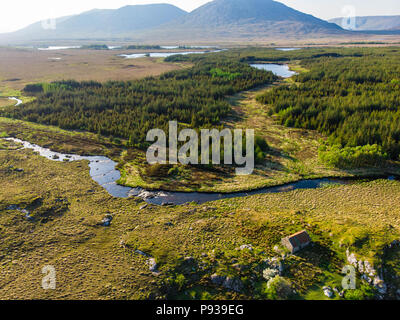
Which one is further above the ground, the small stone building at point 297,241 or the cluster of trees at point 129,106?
the cluster of trees at point 129,106

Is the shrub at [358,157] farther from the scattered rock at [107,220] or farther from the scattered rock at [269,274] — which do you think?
the scattered rock at [107,220]

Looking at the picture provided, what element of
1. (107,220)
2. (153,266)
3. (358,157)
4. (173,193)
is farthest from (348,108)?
(107,220)

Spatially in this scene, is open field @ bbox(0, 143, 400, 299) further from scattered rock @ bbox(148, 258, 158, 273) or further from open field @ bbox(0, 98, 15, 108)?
open field @ bbox(0, 98, 15, 108)

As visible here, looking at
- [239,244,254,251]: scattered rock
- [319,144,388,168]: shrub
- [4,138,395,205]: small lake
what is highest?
[319,144,388,168]: shrub

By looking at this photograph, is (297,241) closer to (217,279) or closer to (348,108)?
(217,279)

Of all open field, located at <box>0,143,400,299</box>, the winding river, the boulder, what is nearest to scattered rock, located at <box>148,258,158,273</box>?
open field, located at <box>0,143,400,299</box>

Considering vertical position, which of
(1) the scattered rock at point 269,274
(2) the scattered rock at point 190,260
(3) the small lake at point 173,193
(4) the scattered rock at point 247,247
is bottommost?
(1) the scattered rock at point 269,274

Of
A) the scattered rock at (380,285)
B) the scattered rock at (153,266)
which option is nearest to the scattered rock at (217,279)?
the scattered rock at (153,266)
